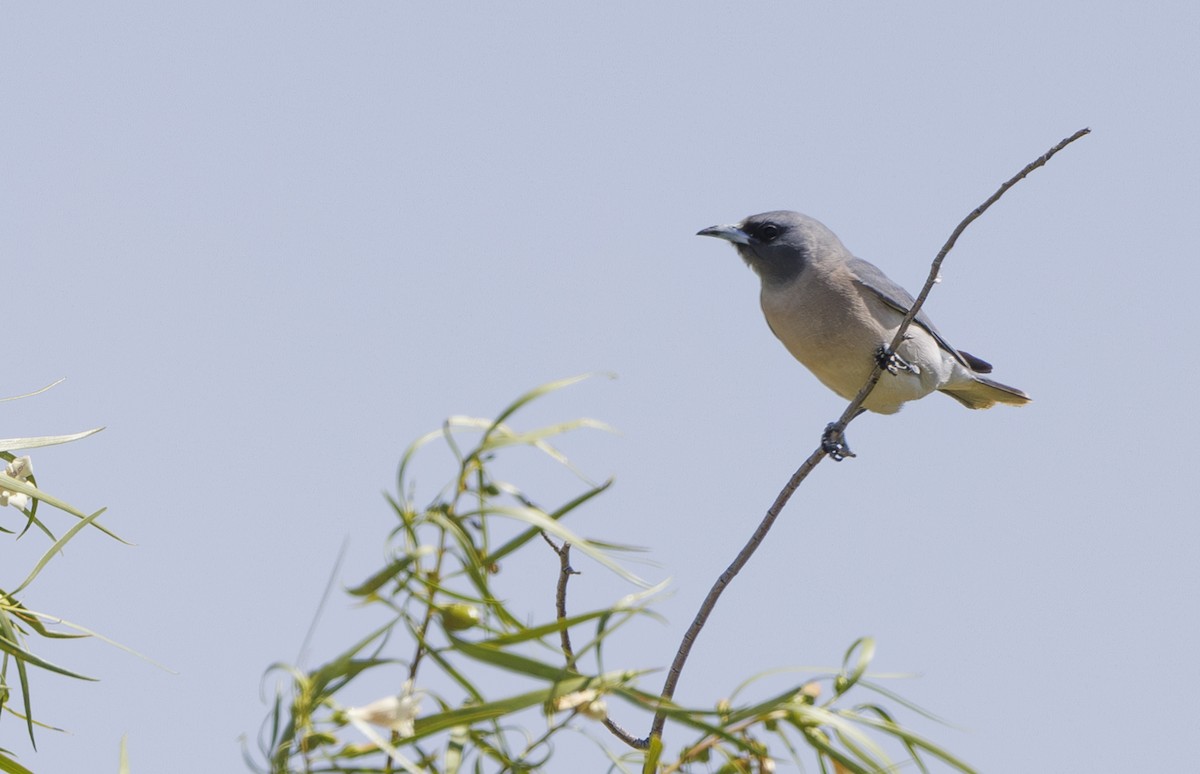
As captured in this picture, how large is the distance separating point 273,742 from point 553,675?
0.28 meters

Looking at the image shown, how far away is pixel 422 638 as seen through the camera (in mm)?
1176

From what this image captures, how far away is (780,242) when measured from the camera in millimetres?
6441

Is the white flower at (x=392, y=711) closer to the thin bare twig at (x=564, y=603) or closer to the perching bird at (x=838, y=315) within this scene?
the thin bare twig at (x=564, y=603)

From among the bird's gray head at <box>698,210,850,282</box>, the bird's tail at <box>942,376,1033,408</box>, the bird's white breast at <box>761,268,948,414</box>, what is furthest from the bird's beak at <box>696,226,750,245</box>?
the bird's tail at <box>942,376,1033,408</box>

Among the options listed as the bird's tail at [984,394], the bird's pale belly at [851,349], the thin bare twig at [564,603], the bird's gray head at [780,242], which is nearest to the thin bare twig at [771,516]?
the thin bare twig at [564,603]

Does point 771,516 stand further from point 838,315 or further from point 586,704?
point 838,315

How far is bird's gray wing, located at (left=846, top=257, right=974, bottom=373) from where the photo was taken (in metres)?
6.02

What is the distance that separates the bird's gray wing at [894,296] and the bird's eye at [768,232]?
404 mm

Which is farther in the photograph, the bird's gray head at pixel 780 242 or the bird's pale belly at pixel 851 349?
the bird's gray head at pixel 780 242

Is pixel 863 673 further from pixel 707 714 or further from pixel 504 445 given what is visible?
pixel 504 445

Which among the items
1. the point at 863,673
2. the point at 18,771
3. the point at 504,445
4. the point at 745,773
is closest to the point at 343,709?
the point at 504,445

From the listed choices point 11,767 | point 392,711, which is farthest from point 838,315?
point 392,711

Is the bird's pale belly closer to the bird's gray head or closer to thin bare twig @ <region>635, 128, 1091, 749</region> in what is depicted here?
the bird's gray head

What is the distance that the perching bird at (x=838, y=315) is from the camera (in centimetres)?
589
